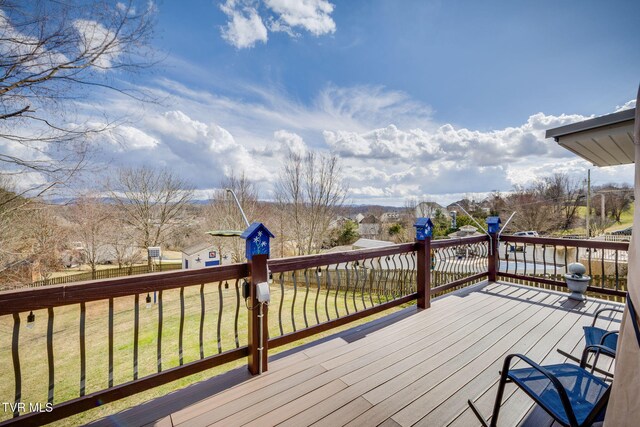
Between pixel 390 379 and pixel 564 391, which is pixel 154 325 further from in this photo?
pixel 564 391

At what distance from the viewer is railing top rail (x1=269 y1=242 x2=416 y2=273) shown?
8.52ft

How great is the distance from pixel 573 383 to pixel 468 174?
2557 centimetres

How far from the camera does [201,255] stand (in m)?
17.5

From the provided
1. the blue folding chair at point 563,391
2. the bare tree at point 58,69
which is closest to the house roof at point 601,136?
the blue folding chair at point 563,391

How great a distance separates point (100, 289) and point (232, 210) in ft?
48.6

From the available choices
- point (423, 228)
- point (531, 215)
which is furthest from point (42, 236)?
point (531, 215)

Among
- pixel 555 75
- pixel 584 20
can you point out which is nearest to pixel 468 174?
pixel 555 75

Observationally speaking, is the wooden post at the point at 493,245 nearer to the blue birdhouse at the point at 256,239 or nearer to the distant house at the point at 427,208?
the blue birdhouse at the point at 256,239

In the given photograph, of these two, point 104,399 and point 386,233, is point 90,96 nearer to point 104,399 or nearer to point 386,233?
point 104,399

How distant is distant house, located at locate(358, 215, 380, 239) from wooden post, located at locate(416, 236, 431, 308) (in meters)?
26.9

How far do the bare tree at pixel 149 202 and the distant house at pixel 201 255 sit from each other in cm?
188

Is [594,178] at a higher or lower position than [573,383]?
higher

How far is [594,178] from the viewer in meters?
17.5

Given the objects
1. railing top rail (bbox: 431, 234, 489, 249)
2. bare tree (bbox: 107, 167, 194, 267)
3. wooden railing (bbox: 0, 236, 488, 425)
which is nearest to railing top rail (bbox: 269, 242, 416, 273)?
wooden railing (bbox: 0, 236, 488, 425)
